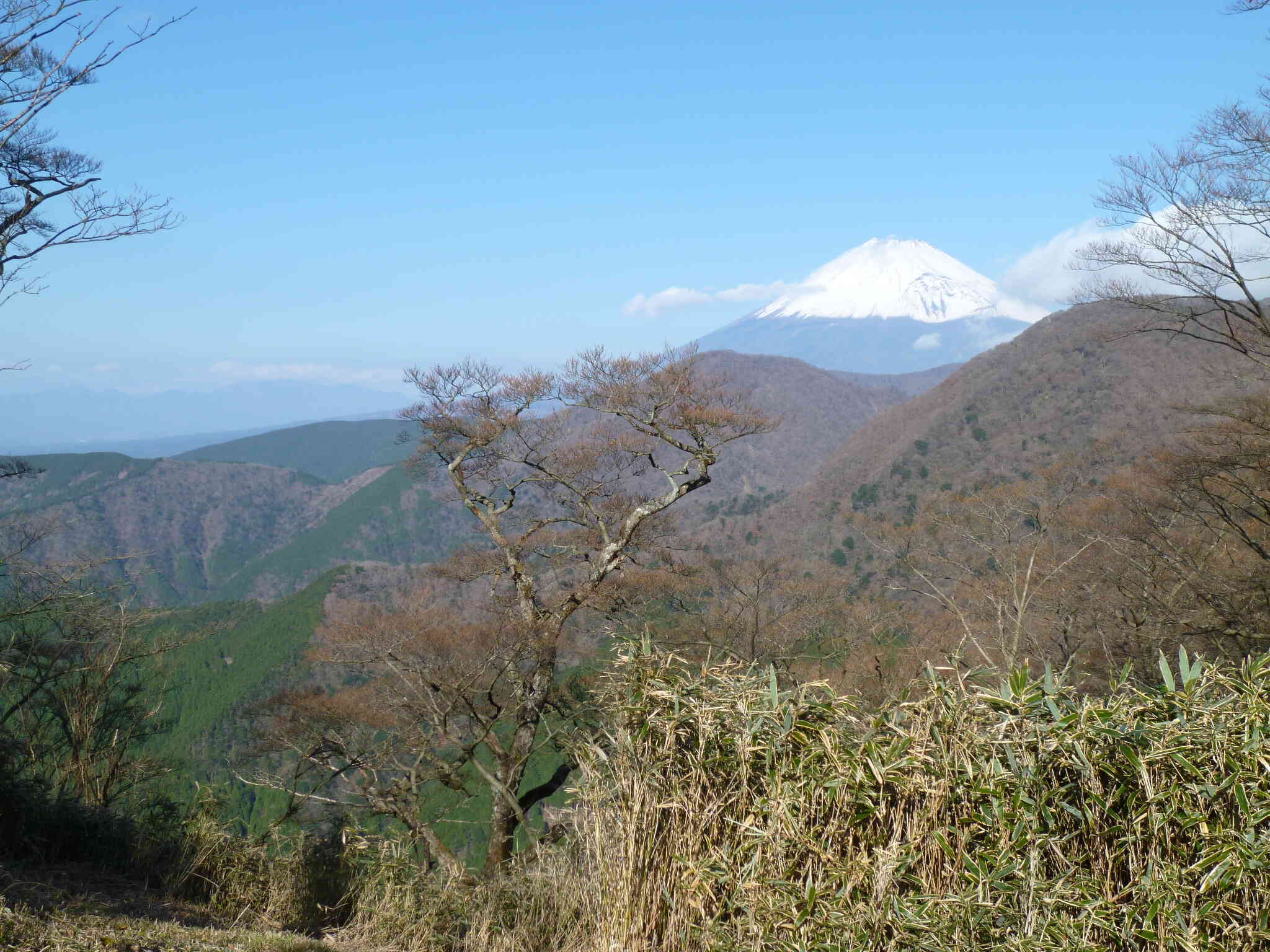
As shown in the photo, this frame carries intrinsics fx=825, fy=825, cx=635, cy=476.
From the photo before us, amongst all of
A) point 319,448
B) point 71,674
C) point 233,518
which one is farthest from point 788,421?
point 319,448

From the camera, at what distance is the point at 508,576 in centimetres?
1177

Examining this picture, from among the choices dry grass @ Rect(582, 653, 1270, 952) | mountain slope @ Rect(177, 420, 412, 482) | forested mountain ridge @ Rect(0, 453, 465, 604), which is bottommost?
forested mountain ridge @ Rect(0, 453, 465, 604)

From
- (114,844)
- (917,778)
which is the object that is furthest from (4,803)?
(917,778)

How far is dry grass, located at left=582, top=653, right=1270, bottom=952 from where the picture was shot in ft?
5.33

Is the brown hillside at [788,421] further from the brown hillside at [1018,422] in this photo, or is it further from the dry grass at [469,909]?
the dry grass at [469,909]

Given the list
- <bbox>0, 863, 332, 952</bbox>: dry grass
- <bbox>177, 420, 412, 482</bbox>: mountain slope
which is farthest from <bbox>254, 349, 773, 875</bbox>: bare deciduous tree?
<bbox>177, 420, 412, 482</bbox>: mountain slope

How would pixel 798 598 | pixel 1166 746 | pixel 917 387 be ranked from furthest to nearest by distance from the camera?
pixel 917 387 < pixel 798 598 < pixel 1166 746

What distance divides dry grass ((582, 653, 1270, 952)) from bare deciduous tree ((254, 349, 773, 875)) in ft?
20.3

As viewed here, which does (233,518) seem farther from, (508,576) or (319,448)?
(508,576)

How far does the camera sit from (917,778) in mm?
1849

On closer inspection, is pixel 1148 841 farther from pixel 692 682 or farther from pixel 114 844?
pixel 114 844

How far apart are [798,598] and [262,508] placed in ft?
247

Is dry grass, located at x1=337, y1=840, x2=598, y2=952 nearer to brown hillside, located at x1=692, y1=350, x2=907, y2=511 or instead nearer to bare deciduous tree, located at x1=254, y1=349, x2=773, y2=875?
bare deciduous tree, located at x1=254, y1=349, x2=773, y2=875

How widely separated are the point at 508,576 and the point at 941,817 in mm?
10269
